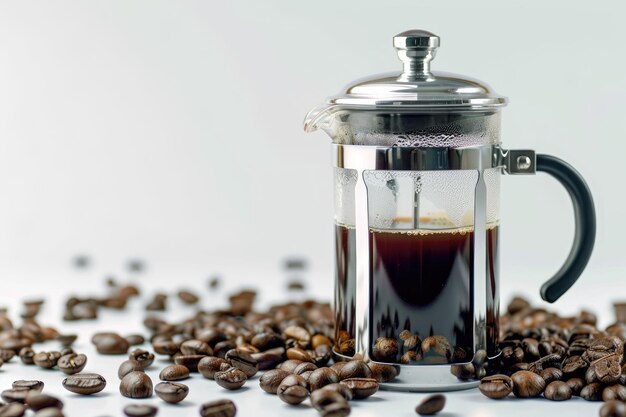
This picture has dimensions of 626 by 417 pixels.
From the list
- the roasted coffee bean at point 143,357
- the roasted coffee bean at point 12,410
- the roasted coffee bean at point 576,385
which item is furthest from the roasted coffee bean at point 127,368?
the roasted coffee bean at point 576,385

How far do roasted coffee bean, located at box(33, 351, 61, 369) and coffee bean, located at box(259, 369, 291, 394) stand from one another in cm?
65

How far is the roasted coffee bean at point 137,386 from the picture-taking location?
242 centimetres

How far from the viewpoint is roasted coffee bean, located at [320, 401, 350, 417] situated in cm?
215

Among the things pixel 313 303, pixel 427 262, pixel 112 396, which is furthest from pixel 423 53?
pixel 313 303

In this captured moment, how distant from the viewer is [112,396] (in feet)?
8.09

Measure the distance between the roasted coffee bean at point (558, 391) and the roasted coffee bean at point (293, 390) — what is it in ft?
1.86

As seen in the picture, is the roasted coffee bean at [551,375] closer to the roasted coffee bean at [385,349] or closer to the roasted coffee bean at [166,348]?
the roasted coffee bean at [385,349]

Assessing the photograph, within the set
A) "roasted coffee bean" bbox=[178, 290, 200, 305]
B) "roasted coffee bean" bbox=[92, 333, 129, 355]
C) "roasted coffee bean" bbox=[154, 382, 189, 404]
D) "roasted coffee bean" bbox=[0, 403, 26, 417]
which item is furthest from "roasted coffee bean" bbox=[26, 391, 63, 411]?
"roasted coffee bean" bbox=[178, 290, 200, 305]

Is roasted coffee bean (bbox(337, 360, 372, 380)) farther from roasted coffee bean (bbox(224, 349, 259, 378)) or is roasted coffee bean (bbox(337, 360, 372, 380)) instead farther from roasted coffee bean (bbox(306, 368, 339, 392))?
roasted coffee bean (bbox(224, 349, 259, 378))

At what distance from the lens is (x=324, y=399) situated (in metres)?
2.22

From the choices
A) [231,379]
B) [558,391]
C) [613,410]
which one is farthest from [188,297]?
[613,410]

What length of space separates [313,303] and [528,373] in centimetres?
137

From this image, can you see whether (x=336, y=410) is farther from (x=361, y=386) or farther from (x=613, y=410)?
(x=613, y=410)

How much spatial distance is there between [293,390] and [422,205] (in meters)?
0.53
